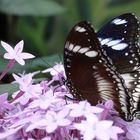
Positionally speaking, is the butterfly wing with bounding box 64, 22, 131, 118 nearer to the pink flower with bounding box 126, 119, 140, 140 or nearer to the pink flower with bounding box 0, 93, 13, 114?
the pink flower with bounding box 126, 119, 140, 140

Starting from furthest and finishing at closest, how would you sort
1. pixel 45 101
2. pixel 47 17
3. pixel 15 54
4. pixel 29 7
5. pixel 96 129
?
pixel 47 17 < pixel 29 7 < pixel 15 54 < pixel 45 101 < pixel 96 129

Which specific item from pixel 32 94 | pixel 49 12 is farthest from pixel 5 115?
pixel 49 12

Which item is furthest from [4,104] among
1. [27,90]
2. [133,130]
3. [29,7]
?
[29,7]

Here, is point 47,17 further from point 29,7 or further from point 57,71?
point 57,71

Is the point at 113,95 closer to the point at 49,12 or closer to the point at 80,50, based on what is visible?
the point at 80,50

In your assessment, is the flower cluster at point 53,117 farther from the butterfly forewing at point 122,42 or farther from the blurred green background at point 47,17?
the blurred green background at point 47,17

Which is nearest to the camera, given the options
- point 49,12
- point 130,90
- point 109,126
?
point 109,126

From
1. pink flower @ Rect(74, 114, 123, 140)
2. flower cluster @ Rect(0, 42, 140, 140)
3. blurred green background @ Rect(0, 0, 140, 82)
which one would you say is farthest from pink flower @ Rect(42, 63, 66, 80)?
blurred green background @ Rect(0, 0, 140, 82)
